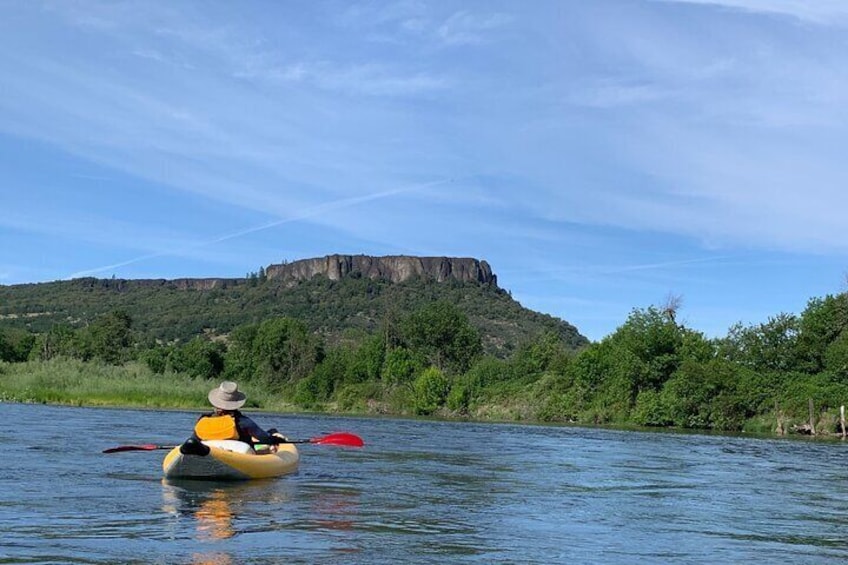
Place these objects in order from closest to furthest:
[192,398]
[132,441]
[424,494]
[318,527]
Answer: [318,527], [424,494], [132,441], [192,398]

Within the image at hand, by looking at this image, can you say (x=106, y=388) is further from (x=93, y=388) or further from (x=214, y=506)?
(x=214, y=506)

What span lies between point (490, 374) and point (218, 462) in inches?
2850

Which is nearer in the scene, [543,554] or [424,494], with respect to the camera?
[543,554]

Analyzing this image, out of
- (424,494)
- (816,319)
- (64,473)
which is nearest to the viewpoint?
(424,494)

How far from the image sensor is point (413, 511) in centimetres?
1376

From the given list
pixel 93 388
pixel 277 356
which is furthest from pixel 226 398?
pixel 277 356

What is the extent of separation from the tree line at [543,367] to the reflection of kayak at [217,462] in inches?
1907

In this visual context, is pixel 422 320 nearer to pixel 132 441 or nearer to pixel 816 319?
pixel 816 319

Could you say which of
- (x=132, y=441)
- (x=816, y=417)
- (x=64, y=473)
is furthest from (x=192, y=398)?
(x=64, y=473)

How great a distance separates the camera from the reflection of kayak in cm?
1570

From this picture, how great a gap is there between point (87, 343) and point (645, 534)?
3845 inches

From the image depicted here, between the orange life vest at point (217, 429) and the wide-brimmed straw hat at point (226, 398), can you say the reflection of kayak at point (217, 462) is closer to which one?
the orange life vest at point (217, 429)

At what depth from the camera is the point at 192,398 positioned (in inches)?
2295

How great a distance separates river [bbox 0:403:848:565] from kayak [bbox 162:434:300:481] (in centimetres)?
28
